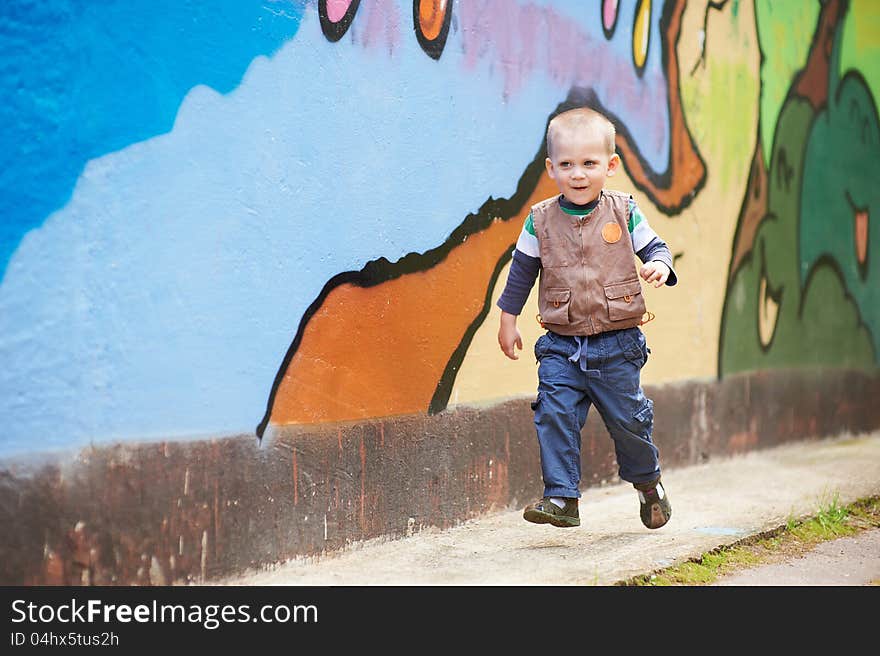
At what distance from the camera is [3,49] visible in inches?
113

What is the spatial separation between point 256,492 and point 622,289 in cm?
139

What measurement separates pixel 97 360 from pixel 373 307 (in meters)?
1.12

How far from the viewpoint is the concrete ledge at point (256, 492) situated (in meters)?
2.97

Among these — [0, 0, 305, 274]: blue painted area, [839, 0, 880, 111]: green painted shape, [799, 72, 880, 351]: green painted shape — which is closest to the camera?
[0, 0, 305, 274]: blue painted area

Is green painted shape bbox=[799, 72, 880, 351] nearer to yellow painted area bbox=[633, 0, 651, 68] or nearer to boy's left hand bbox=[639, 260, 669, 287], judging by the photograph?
yellow painted area bbox=[633, 0, 651, 68]

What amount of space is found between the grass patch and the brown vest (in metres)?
0.84

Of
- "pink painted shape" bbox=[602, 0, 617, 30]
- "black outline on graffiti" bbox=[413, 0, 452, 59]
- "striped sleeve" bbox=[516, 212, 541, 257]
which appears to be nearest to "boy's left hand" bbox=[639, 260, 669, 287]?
"striped sleeve" bbox=[516, 212, 541, 257]

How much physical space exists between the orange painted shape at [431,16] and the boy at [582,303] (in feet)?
2.33

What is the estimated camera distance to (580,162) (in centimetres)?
368

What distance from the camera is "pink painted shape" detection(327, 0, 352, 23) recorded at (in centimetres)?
372

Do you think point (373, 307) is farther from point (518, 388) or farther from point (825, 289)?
point (825, 289)

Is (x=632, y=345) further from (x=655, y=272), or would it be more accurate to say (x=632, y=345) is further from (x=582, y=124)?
(x=582, y=124)

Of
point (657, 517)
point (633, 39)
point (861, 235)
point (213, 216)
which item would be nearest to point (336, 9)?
point (213, 216)

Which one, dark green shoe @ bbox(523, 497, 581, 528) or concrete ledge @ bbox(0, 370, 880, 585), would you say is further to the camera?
dark green shoe @ bbox(523, 497, 581, 528)
